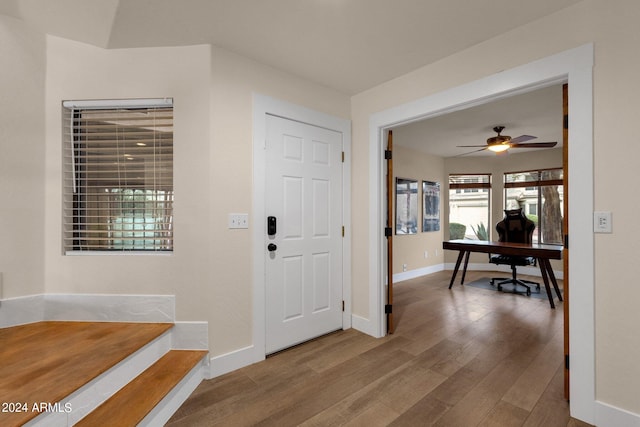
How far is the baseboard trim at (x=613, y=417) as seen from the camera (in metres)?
1.49

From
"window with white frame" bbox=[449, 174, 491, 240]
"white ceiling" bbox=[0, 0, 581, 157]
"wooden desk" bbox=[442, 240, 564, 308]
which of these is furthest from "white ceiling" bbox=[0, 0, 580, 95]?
"window with white frame" bbox=[449, 174, 491, 240]

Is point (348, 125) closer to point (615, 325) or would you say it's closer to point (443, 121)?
point (443, 121)

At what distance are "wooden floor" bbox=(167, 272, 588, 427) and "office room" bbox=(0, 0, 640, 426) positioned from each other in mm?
24

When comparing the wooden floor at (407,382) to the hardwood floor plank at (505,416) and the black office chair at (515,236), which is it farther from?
the black office chair at (515,236)

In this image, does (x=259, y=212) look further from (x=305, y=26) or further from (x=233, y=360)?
(x=305, y=26)

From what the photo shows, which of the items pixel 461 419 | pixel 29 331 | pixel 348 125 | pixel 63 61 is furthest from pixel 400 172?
pixel 29 331

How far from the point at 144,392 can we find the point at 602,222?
2.82 metres

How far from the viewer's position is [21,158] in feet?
6.55

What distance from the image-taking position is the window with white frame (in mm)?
6250

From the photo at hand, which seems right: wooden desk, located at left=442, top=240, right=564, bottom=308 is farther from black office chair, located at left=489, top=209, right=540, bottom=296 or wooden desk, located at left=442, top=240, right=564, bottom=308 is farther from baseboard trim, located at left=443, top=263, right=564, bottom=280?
baseboard trim, located at left=443, top=263, right=564, bottom=280

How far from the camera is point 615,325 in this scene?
1.56 meters

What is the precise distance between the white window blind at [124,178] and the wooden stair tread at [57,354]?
0.59 m

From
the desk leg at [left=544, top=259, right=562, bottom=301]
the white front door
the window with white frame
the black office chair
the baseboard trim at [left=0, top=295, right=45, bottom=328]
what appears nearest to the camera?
the baseboard trim at [left=0, top=295, right=45, bottom=328]

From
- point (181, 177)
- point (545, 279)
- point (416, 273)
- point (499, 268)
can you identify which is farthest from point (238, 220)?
point (499, 268)
